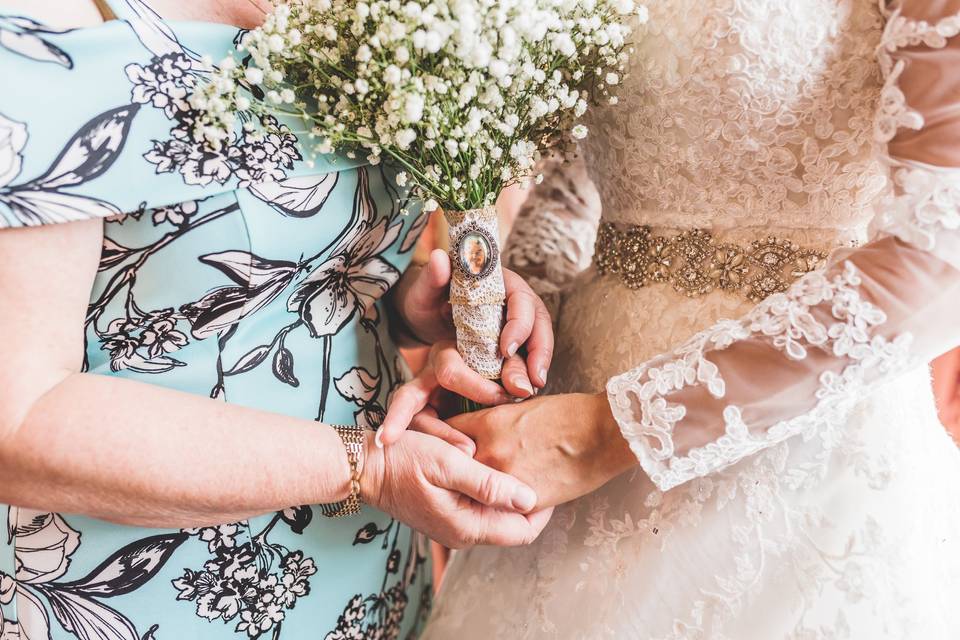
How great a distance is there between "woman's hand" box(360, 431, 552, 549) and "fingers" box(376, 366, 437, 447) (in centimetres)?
2

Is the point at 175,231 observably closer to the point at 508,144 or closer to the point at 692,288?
the point at 508,144

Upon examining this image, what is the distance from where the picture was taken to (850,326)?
77 cm

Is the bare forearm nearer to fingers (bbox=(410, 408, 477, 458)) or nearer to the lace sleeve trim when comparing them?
fingers (bbox=(410, 408, 477, 458))

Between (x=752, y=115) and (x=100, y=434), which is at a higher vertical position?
(x=752, y=115)

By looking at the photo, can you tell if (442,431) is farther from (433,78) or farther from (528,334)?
(433,78)

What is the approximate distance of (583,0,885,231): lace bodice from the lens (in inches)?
32.7

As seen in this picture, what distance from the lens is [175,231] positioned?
89 centimetres

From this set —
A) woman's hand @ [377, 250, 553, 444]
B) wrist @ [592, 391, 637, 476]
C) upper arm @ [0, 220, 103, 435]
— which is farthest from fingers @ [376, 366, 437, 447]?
upper arm @ [0, 220, 103, 435]

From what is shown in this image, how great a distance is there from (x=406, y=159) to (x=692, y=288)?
44 cm

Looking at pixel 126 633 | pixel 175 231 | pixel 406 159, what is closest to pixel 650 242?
pixel 406 159

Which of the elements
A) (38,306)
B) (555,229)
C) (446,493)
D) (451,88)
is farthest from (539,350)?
(38,306)

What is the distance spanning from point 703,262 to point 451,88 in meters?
0.44

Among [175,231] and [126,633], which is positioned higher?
[175,231]

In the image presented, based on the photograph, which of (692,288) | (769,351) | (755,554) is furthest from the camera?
(692,288)
